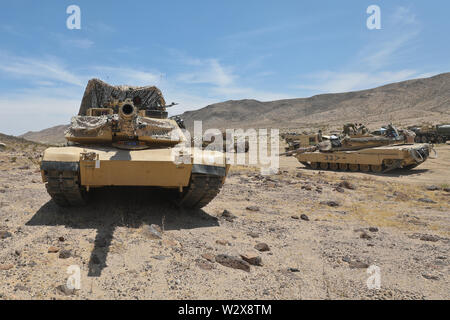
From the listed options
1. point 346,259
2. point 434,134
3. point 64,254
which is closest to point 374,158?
point 346,259

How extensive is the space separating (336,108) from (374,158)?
280 feet

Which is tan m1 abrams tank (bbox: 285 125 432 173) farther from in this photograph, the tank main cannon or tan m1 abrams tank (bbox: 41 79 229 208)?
the tank main cannon

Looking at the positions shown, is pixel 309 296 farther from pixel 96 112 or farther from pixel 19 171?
A: pixel 19 171

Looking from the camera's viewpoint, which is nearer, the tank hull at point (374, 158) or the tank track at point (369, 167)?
the tank hull at point (374, 158)

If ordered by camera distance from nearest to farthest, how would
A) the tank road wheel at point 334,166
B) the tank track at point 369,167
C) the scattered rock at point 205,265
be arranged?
the scattered rock at point 205,265 → the tank track at point 369,167 → the tank road wheel at point 334,166

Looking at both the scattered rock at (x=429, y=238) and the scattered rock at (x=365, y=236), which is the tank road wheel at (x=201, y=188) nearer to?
the scattered rock at (x=365, y=236)

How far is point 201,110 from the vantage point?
13438cm

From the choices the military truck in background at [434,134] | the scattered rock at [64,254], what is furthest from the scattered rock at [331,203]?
the military truck in background at [434,134]

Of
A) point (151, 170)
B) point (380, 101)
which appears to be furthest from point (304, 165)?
point (380, 101)

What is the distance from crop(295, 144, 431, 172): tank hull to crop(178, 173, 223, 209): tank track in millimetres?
10937

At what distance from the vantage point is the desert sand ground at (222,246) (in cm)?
397

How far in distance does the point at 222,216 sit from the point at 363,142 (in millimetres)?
11538

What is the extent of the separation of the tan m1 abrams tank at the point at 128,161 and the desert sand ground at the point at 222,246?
628 millimetres

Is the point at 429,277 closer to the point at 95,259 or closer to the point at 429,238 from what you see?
the point at 429,238
